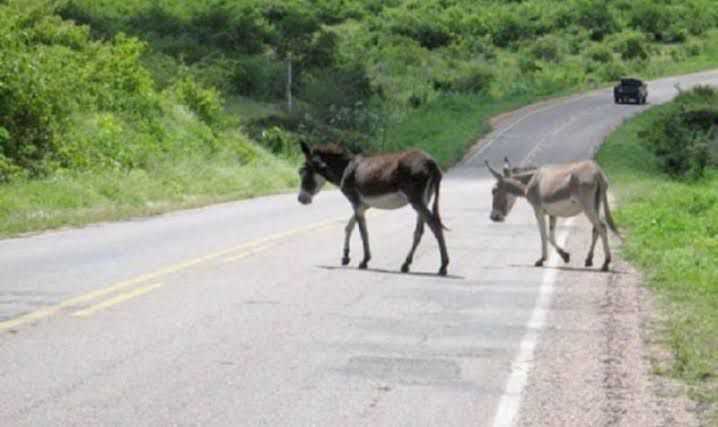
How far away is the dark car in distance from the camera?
248 ft

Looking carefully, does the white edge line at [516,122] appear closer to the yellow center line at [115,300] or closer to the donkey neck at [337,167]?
the donkey neck at [337,167]

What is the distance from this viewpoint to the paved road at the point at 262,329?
7.74 m

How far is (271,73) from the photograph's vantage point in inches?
2662

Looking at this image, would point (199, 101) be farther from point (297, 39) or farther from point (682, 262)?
point (297, 39)

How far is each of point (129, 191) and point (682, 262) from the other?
1585cm

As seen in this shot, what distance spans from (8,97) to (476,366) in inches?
862

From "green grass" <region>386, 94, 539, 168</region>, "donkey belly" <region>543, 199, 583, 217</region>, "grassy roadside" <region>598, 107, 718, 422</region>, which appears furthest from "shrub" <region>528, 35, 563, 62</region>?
"donkey belly" <region>543, 199, 583, 217</region>

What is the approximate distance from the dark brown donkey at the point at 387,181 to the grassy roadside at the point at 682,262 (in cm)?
283

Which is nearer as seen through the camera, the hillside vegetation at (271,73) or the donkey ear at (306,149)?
the donkey ear at (306,149)

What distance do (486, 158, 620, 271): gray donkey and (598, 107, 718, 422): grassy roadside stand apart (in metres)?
0.87

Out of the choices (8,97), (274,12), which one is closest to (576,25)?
(274,12)

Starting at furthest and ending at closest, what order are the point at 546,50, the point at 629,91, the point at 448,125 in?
the point at 546,50, the point at 629,91, the point at 448,125

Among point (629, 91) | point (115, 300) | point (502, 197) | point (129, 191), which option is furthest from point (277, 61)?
point (115, 300)

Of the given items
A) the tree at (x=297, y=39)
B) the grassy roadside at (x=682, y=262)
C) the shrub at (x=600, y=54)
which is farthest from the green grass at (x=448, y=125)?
the grassy roadside at (x=682, y=262)
